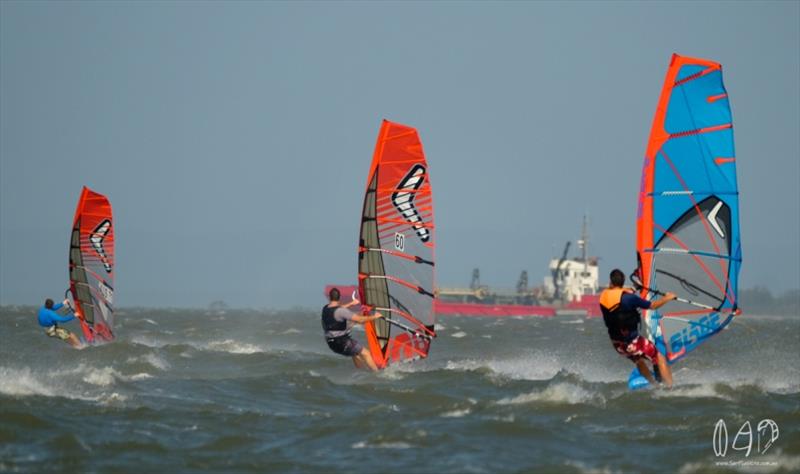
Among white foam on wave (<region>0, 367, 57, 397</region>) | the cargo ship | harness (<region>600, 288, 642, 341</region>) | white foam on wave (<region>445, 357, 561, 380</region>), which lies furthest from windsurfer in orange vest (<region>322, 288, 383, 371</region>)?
the cargo ship

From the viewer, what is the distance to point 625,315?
41.8 feet

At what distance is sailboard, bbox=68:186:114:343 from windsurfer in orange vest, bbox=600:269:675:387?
41.3ft

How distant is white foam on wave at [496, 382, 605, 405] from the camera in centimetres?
1352

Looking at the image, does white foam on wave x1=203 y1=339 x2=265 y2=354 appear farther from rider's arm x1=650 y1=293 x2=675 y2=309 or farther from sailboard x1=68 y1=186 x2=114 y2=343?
rider's arm x1=650 y1=293 x2=675 y2=309

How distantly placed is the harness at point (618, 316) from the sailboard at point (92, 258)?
41.3 ft

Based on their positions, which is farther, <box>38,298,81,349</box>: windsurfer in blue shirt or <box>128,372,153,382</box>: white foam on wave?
<box>38,298,81,349</box>: windsurfer in blue shirt

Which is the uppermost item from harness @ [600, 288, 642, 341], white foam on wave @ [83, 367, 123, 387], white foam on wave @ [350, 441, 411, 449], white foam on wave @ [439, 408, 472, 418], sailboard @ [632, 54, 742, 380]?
sailboard @ [632, 54, 742, 380]

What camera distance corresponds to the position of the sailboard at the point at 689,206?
13.4 metres

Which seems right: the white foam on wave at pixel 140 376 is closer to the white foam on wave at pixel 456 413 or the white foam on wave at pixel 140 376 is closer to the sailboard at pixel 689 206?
the white foam on wave at pixel 456 413

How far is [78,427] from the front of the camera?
1120 cm

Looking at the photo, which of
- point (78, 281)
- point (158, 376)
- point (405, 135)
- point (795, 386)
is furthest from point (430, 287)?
point (78, 281)

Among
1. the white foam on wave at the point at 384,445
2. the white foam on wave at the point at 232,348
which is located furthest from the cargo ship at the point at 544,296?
the white foam on wave at the point at 384,445

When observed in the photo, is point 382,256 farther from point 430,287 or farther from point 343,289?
point 343,289

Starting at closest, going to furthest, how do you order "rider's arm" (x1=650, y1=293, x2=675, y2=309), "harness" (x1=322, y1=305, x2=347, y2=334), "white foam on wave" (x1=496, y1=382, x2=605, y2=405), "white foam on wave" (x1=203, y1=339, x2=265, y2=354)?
"rider's arm" (x1=650, y1=293, x2=675, y2=309) → "white foam on wave" (x1=496, y1=382, x2=605, y2=405) → "harness" (x1=322, y1=305, x2=347, y2=334) → "white foam on wave" (x1=203, y1=339, x2=265, y2=354)
